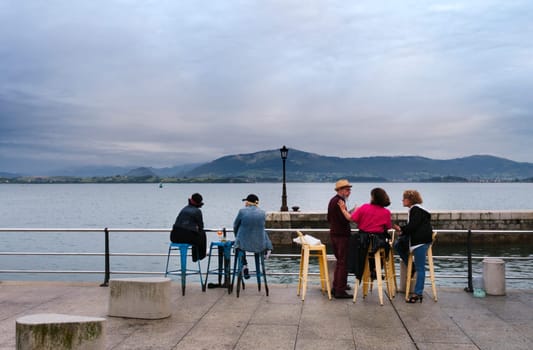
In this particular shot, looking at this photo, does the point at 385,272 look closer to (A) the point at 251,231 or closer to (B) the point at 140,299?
(A) the point at 251,231

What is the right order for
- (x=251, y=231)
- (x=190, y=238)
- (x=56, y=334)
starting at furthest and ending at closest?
(x=190, y=238) → (x=251, y=231) → (x=56, y=334)

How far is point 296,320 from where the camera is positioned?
24.1ft

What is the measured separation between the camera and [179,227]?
29.7ft

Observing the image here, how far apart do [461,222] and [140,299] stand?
25.4 m

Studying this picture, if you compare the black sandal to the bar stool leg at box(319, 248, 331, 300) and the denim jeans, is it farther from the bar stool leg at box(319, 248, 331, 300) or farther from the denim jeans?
the bar stool leg at box(319, 248, 331, 300)

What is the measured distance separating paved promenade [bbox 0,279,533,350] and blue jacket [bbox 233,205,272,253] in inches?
33.7

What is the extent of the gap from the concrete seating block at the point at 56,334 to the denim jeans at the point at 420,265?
5269 mm

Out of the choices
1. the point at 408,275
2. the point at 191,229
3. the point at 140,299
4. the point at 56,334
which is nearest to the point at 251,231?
the point at 191,229

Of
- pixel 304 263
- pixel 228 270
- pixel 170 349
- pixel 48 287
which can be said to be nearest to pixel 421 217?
pixel 304 263

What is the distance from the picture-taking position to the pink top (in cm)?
839

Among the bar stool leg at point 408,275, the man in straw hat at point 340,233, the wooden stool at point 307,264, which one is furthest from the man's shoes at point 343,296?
the bar stool leg at point 408,275

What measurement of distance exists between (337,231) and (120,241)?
35225mm

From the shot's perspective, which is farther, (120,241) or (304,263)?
(120,241)

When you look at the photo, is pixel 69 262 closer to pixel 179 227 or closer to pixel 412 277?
pixel 179 227
